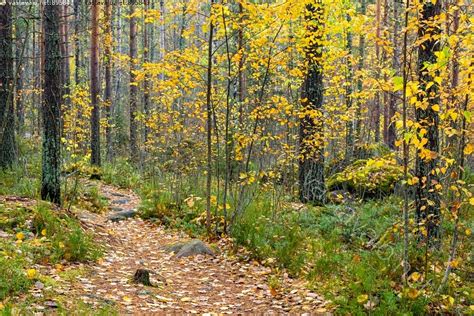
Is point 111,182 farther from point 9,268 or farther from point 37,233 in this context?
point 9,268

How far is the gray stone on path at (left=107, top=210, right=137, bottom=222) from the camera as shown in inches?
349

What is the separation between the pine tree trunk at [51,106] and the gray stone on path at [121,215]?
1719mm

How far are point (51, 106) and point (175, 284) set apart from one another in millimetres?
3659

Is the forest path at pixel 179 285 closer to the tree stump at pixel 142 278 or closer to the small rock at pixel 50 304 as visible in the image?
the tree stump at pixel 142 278

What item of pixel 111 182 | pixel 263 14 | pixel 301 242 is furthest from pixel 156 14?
pixel 111 182

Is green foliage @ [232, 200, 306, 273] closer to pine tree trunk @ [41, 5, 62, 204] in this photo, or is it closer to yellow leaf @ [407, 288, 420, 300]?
yellow leaf @ [407, 288, 420, 300]

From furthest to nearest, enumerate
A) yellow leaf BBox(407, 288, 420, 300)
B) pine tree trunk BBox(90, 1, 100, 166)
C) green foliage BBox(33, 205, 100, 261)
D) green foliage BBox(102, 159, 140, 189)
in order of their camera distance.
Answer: pine tree trunk BBox(90, 1, 100, 166), green foliage BBox(102, 159, 140, 189), green foliage BBox(33, 205, 100, 261), yellow leaf BBox(407, 288, 420, 300)

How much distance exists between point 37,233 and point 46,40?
316cm

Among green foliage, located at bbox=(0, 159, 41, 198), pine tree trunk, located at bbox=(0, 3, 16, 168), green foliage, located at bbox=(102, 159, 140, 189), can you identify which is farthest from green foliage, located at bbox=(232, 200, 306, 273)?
green foliage, located at bbox=(102, 159, 140, 189)

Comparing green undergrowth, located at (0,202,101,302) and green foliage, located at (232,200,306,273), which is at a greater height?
green undergrowth, located at (0,202,101,302)

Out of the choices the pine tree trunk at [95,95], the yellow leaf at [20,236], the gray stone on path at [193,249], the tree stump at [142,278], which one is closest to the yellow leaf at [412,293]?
the tree stump at [142,278]

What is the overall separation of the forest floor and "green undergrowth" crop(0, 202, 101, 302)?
0.68 ft

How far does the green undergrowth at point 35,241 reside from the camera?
4512mm

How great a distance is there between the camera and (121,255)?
654 cm
